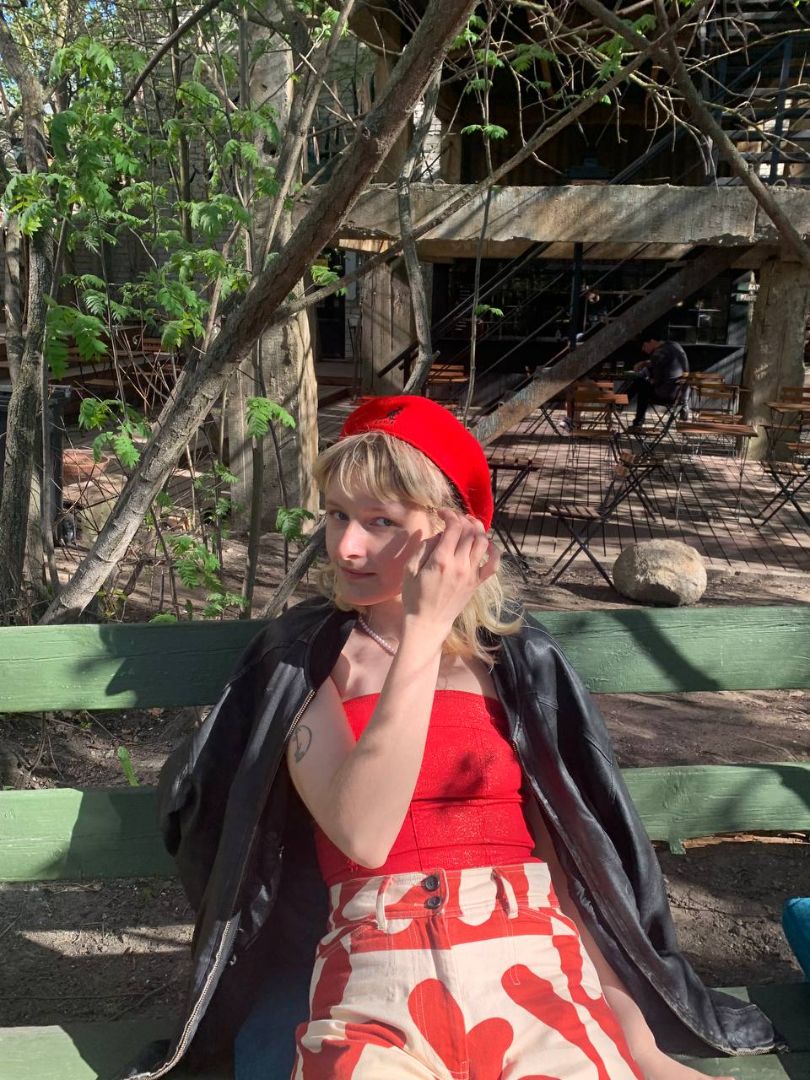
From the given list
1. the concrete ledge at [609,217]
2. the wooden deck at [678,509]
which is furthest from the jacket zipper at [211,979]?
the concrete ledge at [609,217]

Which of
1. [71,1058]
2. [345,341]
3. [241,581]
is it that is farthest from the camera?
[345,341]

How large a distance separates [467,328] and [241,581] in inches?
406

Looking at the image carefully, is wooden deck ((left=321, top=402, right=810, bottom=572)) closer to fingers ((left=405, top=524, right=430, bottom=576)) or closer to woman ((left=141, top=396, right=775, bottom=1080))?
woman ((left=141, top=396, right=775, bottom=1080))

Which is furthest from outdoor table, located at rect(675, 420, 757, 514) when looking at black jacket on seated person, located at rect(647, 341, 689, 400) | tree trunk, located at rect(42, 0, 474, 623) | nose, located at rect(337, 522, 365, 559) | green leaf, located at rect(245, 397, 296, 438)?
nose, located at rect(337, 522, 365, 559)

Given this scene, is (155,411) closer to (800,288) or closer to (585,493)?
(585,493)

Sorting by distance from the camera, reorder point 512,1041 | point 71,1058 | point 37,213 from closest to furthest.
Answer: point 512,1041
point 71,1058
point 37,213

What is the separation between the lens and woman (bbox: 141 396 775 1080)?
1451mm

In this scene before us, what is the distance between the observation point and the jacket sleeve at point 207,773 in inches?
65.7

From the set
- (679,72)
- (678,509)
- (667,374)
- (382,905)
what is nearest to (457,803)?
(382,905)

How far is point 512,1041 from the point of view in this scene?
1.42 m

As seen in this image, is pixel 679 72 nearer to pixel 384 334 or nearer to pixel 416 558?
pixel 416 558

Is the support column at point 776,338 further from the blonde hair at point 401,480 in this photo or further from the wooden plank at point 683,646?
the blonde hair at point 401,480

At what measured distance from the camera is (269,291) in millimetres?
2234

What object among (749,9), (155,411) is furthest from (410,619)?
(749,9)
